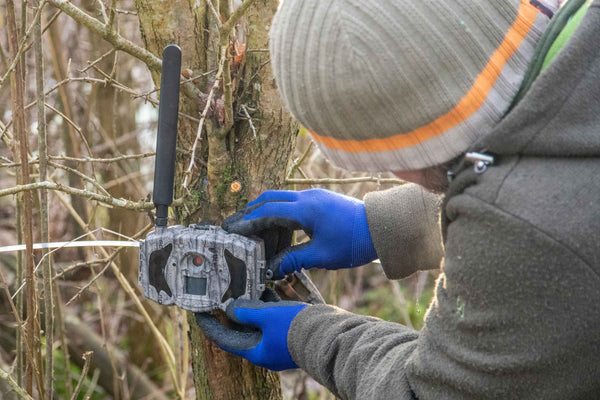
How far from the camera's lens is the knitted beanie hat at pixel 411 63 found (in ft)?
3.82

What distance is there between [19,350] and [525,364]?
1.78 m

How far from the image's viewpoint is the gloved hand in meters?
1.81

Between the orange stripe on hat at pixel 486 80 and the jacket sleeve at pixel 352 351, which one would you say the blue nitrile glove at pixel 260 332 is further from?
the orange stripe on hat at pixel 486 80

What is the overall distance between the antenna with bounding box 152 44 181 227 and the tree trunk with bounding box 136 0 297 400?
96mm

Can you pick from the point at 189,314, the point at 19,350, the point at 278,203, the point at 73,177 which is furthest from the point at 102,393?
the point at 278,203

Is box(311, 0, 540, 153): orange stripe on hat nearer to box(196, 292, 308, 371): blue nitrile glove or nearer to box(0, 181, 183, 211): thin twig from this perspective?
box(196, 292, 308, 371): blue nitrile glove

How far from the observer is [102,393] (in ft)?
13.1

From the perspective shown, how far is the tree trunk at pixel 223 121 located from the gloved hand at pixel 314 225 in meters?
0.09

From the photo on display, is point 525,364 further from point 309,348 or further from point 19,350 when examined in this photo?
point 19,350

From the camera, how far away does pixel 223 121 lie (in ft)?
5.85

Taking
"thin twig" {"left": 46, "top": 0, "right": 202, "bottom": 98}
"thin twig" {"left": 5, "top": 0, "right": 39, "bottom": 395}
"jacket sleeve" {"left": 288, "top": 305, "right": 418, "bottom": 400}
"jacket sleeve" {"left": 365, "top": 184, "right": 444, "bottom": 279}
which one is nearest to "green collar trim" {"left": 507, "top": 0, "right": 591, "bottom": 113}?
A: "jacket sleeve" {"left": 288, "top": 305, "right": 418, "bottom": 400}

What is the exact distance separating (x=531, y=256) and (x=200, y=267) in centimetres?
95

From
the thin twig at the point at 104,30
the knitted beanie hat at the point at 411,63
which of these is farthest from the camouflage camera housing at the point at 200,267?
the knitted beanie hat at the point at 411,63

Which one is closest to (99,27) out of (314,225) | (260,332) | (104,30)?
(104,30)
